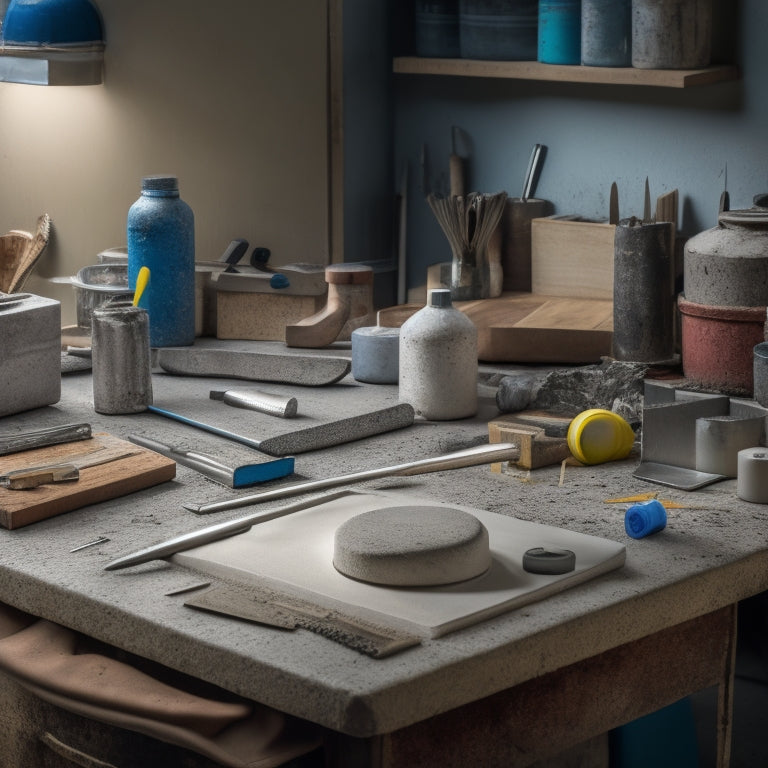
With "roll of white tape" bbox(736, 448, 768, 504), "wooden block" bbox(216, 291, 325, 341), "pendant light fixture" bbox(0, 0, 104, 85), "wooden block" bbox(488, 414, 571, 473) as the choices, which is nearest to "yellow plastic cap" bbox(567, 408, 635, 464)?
"wooden block" bbox(488, 414, 571, 473)

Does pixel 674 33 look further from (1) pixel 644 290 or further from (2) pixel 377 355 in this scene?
(2) pixel 377 355

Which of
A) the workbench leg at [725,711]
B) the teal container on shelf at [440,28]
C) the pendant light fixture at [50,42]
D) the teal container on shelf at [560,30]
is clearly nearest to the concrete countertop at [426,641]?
the workbench leg at [725,711]

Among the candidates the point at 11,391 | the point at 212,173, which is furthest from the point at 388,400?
the point at 212,173

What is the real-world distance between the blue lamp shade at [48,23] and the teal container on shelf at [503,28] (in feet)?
2.99

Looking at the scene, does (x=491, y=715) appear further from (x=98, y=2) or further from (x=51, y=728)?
(x=98, y=2)

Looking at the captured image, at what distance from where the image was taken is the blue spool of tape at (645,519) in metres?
1.61

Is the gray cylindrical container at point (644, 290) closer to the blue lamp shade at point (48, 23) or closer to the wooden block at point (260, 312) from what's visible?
the wooden block at point (260, 312)

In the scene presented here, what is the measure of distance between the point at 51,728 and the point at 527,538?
0.57 meters

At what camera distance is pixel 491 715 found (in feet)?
4.60

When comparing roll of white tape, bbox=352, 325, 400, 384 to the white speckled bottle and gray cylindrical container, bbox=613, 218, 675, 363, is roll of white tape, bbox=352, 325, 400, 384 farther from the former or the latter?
gray cylindrical container, bbox=613, 218, 675, 363

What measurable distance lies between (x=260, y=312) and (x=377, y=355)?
456 millimetres

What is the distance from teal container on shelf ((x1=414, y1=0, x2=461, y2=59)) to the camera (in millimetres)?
2904

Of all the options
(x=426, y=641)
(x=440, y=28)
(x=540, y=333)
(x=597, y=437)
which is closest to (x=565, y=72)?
(x=440, y=28)

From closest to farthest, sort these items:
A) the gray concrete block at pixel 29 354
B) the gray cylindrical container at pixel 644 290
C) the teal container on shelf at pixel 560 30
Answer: the gray concrete block at pixel 29 354
the gray cylindrical container at pixel 644 290
the teal container on shelf at pixel 560 30
